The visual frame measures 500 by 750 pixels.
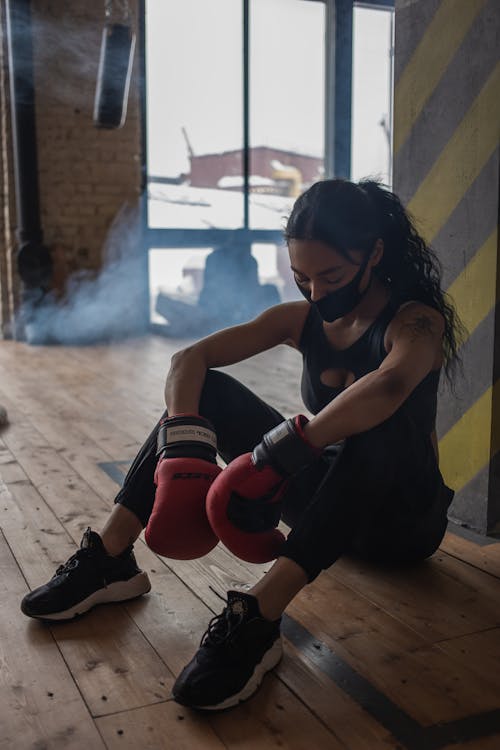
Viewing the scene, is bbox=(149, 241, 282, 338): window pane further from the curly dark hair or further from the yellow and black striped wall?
the curly dark hair

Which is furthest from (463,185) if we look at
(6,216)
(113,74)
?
(6,216)

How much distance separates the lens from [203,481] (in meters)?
1.52

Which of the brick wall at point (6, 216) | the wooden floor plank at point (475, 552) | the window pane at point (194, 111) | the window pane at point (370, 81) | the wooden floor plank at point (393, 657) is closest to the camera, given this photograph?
the wooden floor plank at point (393, 657)

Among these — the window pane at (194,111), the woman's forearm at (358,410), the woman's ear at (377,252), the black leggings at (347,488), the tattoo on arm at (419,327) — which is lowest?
the black leggings at (347,488)

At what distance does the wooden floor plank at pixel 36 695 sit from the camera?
129 cm

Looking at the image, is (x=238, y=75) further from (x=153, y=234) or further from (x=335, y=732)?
(x=335, y=732)

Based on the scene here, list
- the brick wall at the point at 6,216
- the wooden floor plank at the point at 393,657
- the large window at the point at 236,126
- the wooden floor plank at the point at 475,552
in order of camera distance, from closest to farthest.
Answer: the wooden floor plank at the point at 393,657, the wooden floor plank at the point at 475,552, the brick wall at the point at 6,216, the large window at the point at 236,126

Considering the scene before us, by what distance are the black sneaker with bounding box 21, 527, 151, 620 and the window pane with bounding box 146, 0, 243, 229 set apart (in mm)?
5197

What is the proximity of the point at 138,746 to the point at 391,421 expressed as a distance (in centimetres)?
71

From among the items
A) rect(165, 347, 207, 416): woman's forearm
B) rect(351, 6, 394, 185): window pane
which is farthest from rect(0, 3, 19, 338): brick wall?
rect(165, 347, 207, 416): woman's forearm

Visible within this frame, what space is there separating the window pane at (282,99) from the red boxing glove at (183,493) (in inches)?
213

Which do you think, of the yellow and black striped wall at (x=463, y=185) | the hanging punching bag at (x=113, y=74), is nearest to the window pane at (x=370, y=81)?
the hanging punching bag at (x=113, y=74)

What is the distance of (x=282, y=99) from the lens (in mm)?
6988

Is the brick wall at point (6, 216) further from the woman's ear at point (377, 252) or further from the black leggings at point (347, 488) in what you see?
the woman's ear at point (377, 252)
